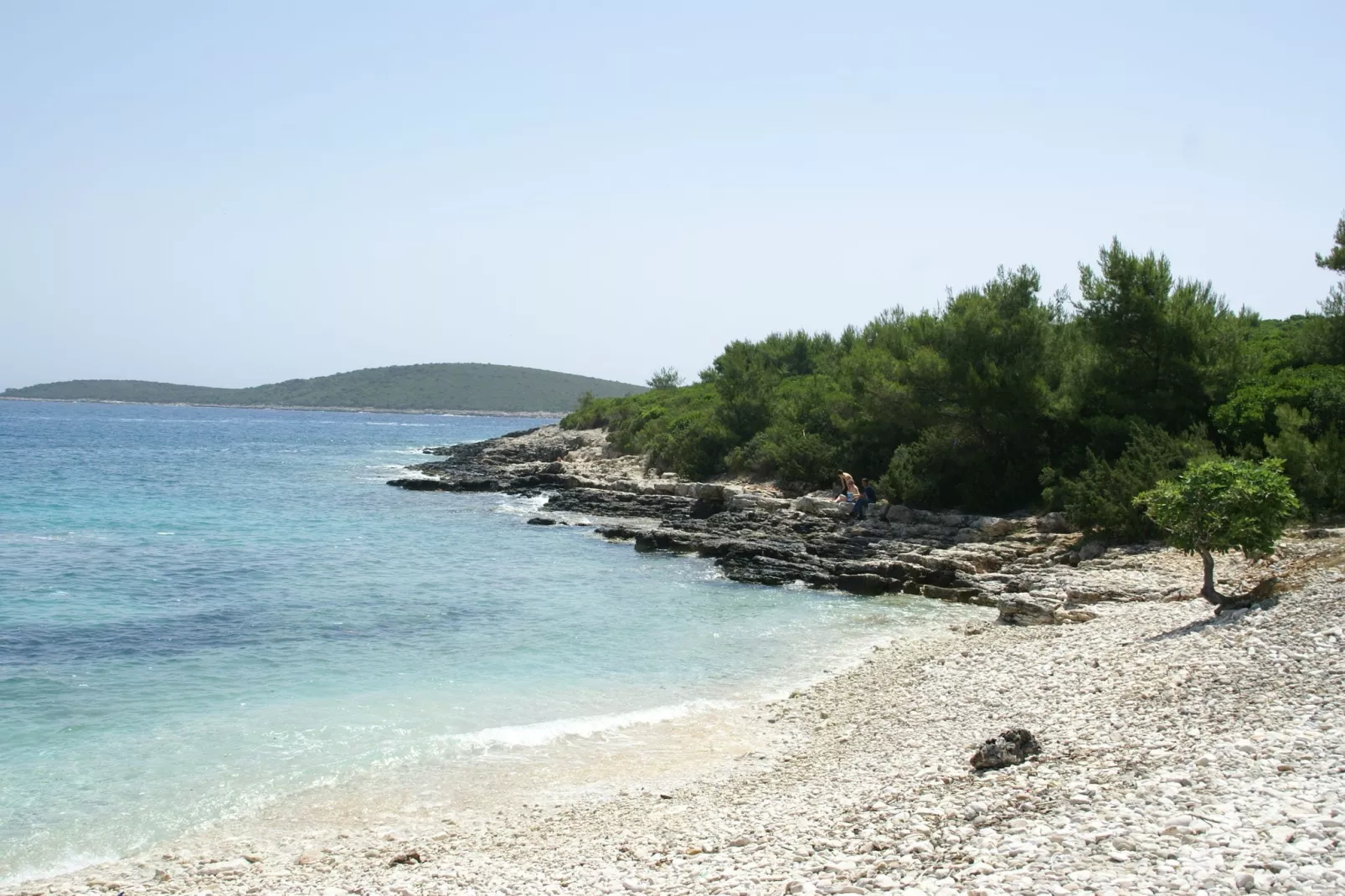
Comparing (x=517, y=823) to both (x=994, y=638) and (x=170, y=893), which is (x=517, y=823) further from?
(x=994, y=638)

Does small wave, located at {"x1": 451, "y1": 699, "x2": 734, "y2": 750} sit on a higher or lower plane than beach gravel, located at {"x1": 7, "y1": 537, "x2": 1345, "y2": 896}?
lower

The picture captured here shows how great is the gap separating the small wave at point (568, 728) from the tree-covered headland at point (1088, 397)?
14.5m

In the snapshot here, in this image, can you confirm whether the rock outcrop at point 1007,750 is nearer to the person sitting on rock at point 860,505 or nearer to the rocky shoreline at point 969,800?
the rocky shoreline at point 969,800

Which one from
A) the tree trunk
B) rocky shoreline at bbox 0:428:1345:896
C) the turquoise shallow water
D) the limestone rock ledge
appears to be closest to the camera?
rocky shoreline at bbox 0:428:1345:896

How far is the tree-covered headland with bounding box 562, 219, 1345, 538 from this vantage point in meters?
25.6

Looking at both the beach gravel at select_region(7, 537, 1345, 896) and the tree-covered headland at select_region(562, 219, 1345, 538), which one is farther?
the tree-covered headland at select_region(562, 219, 1345, 538)

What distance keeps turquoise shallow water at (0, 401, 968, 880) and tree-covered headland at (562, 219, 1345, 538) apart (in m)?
8.89

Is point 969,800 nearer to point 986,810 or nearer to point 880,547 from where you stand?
point 986,810

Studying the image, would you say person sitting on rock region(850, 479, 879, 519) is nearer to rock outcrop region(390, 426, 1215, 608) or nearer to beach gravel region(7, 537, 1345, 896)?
rock outcrop region(390, 426, 1215, 608)

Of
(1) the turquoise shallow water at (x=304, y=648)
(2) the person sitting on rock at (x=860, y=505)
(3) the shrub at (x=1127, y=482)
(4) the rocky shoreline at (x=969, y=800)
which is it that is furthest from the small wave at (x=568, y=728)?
(2) the person sitting on rock at (x=860, y=505)

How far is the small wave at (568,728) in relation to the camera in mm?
13531

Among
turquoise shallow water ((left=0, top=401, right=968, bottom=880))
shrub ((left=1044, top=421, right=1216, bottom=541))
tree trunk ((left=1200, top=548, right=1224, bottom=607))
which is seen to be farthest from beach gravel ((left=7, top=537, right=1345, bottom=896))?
shrub ((left=1044, top=421, right=1216, bottom=541))

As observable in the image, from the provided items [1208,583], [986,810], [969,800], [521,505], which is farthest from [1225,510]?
[521,505]

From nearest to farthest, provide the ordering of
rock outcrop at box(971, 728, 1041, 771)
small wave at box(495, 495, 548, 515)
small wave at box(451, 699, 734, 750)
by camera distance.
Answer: rock outcrop at box(971, 728, 1041, 771) → small wave at box(451, 699, 734, 750) → small wave at box(495, 495, 548, 515)
